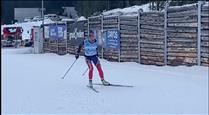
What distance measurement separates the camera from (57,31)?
31.8 meters

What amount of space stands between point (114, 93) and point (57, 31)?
1982 centimetres

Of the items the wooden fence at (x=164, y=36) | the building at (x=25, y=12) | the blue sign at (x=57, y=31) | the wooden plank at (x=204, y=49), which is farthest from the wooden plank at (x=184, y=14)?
the building at (x=25, y=12)

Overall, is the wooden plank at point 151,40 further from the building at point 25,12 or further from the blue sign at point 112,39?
the building at point 25,12

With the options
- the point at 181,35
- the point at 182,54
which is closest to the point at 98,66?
the point at 182,54

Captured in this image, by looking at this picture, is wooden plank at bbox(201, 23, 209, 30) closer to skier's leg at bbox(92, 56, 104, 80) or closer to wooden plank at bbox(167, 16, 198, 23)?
wooden plank at bbox(167, 16, 198, 23)

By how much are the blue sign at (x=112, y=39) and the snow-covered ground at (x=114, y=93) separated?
171 inches

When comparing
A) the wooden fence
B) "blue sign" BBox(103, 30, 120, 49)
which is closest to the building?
the wooden fence

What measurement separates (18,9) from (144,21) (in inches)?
2475

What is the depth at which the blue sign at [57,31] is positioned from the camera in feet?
102

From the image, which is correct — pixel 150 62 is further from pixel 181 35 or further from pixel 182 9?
pixel 182 9

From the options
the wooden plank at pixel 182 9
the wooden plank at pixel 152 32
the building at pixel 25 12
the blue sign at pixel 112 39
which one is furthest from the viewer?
the building at pixel 25 12

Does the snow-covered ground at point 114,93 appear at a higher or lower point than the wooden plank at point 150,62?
lower

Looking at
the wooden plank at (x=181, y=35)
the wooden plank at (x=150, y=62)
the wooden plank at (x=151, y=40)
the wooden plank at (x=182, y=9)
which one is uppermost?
the wooden plank at (x=182, y=9)

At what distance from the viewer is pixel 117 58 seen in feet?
75.5
